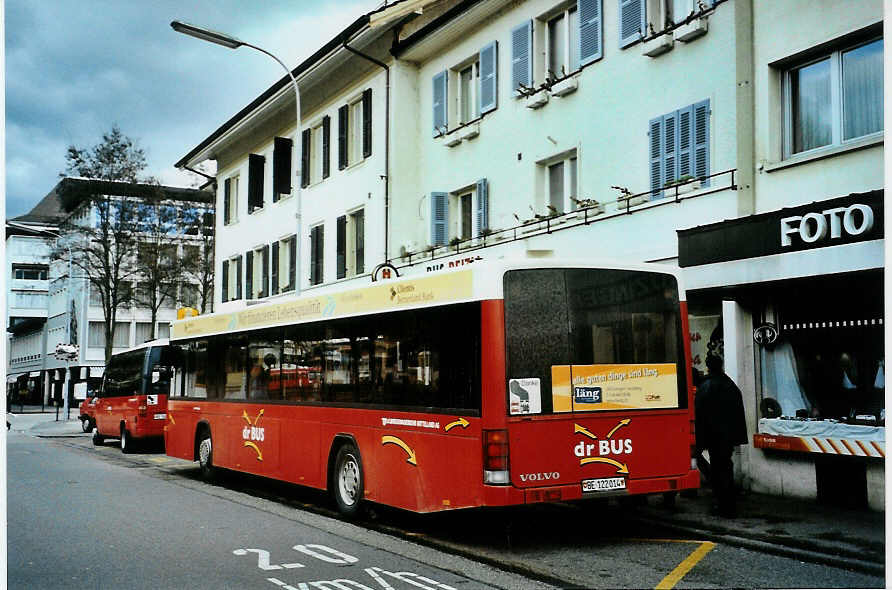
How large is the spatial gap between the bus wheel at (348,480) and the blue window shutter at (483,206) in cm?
852

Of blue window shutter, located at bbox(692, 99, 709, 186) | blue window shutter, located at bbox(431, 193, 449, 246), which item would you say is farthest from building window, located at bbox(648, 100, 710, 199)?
blue window shutter, located at bbox(431, 193, 449, 246)

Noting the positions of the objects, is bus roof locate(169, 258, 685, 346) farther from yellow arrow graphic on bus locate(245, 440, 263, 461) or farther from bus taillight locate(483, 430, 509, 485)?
yellow arrow graphic on bus locate(245, 440, 263, 461)

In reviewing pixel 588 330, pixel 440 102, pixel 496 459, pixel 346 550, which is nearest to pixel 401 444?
pixel 346 550

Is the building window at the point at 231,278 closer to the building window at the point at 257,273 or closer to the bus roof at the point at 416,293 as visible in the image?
the building window at the point at 257,273

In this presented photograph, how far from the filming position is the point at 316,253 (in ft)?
88.0

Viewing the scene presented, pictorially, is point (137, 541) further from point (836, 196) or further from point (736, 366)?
point (836, 196)

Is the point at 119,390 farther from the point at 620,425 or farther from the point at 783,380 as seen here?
the point at 620,425

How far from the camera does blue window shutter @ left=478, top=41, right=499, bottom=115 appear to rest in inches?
761

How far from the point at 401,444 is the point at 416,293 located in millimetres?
1501

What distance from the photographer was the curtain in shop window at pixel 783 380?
41.2 feet

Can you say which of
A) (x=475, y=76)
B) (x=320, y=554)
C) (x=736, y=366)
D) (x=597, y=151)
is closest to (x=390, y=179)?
(x=475, y=76)

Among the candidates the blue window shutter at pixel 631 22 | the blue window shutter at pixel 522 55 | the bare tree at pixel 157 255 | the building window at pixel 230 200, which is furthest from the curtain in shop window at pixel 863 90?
the building window at pixel 230 200

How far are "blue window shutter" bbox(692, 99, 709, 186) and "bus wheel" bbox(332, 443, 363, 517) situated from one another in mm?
6106

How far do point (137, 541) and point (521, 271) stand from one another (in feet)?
14.5
